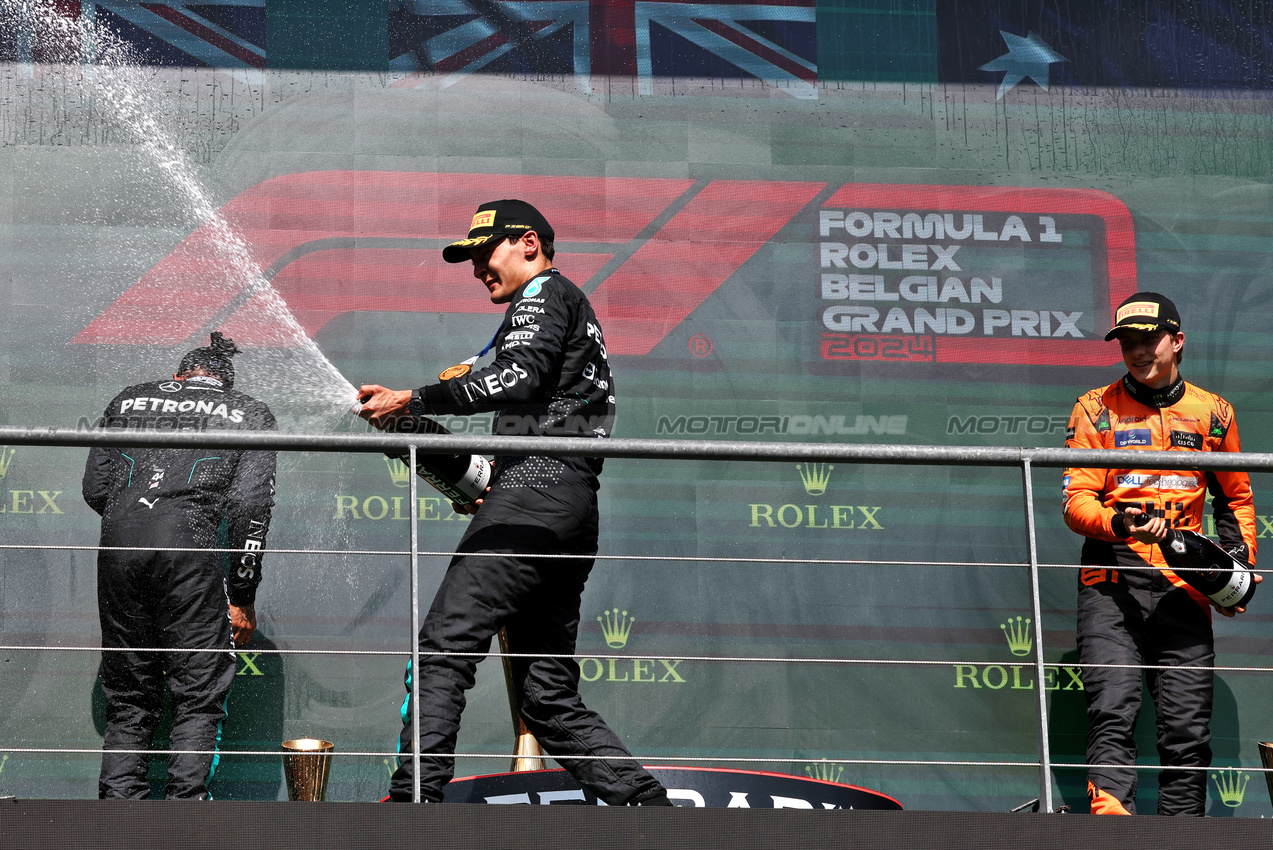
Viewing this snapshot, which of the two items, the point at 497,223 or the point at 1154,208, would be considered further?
the point at 1154,208

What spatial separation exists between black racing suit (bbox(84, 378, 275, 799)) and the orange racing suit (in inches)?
93.2

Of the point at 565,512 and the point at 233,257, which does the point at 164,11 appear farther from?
the point at 565,512

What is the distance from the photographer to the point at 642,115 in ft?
19.0

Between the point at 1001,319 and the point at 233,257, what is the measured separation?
113 inches

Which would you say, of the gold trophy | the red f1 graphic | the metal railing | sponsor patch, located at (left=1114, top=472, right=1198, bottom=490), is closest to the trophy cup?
the gold trophy

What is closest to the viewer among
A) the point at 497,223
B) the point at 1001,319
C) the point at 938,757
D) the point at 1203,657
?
the point at 497,223

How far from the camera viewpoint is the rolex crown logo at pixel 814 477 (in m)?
5.53

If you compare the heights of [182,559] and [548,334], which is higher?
[548,334]

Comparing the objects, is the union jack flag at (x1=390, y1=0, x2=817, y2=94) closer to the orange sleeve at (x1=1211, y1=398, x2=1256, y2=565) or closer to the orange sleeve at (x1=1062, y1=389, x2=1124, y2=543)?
the orange sleeve at (x1=1062, y1=389, x2=1124, y2=543)

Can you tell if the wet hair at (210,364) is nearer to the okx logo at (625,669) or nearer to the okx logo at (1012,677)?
the okx logo at (625,669)

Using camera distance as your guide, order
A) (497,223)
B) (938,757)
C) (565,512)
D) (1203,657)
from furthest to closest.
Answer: (938,757) < (1203,657) < (497,223) < (565,512)

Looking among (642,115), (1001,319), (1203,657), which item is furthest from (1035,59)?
(1203,657)

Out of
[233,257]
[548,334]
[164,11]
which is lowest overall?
[548,334]

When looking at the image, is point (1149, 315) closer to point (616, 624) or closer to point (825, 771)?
point (825, 771)
